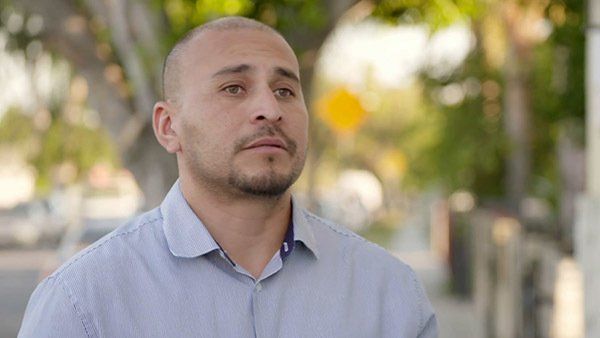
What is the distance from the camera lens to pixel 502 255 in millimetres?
12273

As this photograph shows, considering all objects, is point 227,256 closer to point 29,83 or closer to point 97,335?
point 97,335

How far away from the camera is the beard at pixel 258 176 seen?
2.61m

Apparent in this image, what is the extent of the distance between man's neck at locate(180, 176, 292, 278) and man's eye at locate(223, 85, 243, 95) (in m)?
0.20

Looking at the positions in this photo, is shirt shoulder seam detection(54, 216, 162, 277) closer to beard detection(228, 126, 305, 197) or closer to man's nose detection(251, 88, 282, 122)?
beard detection(228, 126, 305, 197)

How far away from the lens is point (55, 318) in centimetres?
Answer: 250

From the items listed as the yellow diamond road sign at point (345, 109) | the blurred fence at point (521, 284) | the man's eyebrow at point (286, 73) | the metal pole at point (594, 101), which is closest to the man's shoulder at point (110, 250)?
the man's eyebrow at point (286, 73)

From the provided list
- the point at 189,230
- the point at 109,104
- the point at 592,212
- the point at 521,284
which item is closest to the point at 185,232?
the point at 189,230

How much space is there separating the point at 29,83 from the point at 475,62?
786 cm

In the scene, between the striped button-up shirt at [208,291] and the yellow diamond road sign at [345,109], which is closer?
the striped button-up shirt at [208,291]

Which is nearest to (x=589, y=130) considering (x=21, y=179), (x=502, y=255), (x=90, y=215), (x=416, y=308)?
(x=416, y=308)

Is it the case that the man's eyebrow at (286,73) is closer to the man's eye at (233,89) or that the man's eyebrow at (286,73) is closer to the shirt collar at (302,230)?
the man's eye at (233,89)

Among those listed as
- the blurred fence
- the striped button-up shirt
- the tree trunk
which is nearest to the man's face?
the striped button-up shirt

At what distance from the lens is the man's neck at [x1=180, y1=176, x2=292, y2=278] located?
2688mm

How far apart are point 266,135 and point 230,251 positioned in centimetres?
25
